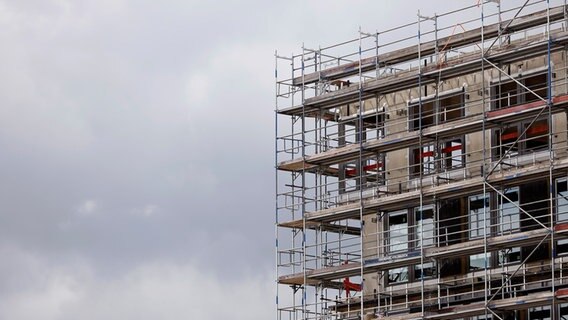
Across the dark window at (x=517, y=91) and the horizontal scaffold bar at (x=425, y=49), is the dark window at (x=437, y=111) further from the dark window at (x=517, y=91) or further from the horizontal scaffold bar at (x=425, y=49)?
the horizontal scaffold bar at (x=425, y=49)

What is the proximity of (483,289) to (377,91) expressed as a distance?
26.0 feet

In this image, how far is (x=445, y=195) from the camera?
69062 millimetres

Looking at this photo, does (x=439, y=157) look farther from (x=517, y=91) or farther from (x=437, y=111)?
(x=517, y=91)

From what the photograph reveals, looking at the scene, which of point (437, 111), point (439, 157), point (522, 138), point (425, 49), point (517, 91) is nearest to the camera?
point (522, 138)

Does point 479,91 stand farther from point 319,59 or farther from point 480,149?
point 319,59

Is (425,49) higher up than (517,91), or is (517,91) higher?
(425,49)

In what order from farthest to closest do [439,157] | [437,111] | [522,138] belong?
[439,157], [437,111], [522,138]

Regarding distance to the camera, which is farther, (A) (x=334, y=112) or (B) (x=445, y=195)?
(A) (x=334, y=112)

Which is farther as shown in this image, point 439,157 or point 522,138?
point 439,157

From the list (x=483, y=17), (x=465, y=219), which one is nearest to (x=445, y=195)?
(x=465, y=219)

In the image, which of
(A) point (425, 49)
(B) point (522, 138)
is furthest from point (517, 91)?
(A) point (425, 49)

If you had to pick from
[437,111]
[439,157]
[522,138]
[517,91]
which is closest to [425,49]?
[437,111]

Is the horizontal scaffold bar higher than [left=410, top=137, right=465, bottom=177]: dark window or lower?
higher

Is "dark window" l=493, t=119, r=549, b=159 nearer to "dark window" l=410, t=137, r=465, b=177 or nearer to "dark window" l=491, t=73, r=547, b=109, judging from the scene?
"dark window" l=491, t=73, r=547, b=109
